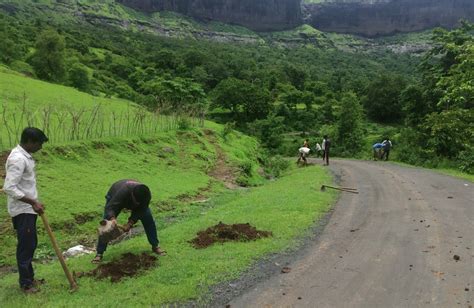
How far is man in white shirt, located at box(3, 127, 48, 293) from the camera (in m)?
7.52

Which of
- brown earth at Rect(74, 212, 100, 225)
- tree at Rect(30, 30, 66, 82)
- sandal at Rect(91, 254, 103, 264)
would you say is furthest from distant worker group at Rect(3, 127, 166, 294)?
tree at Rect(30, 30, 66, 82)

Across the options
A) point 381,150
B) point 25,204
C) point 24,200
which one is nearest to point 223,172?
point 25,204

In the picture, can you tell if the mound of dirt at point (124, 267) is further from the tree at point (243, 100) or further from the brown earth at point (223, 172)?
the tree at point (243, 100)

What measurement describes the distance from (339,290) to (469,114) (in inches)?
1064

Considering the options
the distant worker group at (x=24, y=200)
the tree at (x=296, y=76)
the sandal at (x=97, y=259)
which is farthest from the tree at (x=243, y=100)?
the distant worker group at (x=24, y=200)

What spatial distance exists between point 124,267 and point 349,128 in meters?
48.1

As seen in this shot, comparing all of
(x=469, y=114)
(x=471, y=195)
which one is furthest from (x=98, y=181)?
(x=469, y=114)

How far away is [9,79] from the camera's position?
1293 inches

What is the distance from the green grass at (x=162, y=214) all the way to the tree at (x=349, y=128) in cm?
2729

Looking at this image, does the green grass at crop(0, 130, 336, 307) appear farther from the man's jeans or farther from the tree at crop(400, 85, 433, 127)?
the tree at crop(400, 85, 433, 127)

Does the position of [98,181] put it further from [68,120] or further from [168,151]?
[68,120]

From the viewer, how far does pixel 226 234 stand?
11.0 meters

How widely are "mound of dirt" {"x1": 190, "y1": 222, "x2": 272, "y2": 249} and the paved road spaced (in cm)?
158

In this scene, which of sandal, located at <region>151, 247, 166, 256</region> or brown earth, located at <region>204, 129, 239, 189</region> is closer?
sandal, located at <region>151, 247, 166, 256</region>
